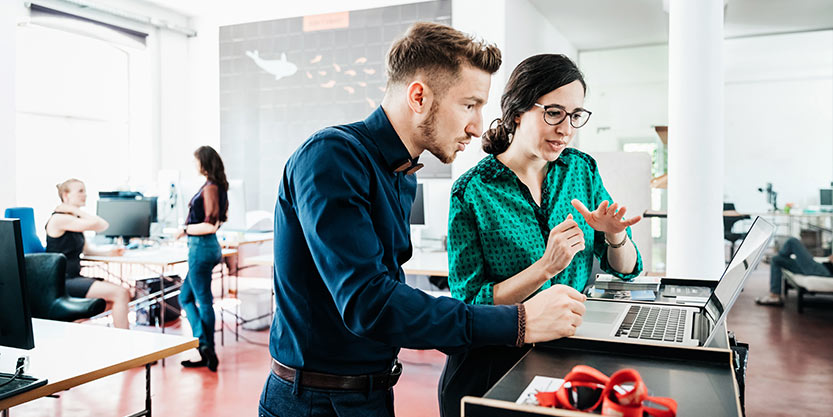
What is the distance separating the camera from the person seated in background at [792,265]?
618 centimetres

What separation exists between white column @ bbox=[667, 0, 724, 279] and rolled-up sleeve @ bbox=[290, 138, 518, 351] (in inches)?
127

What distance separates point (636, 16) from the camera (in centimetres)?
767

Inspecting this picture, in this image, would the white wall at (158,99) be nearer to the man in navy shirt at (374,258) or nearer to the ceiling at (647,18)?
the ceiling at (647,18)

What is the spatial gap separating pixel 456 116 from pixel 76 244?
454 cm

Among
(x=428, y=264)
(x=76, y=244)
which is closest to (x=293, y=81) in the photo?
(x=76, y=244)

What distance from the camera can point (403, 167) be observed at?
1177 millimetres

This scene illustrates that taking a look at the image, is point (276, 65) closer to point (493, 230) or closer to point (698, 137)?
point (698, 137)

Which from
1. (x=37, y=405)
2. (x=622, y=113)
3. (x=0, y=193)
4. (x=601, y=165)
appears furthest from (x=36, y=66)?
(x=622, y=113)

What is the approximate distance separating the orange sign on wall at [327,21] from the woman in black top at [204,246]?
10.6 ft

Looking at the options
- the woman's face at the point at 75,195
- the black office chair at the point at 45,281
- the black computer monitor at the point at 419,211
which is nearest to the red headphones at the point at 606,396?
the black office chair at the point at 45,281

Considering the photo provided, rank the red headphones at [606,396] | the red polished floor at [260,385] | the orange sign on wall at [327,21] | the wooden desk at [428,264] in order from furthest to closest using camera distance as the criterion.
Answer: the orange sign on wall at [327,21] → the wooden desk at [428,264] → the red polished floor at [260,385] → the red headphones at [606,396]

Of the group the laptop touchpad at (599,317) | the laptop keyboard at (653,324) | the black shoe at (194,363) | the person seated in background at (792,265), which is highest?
the laptop keyboard at (653,324)

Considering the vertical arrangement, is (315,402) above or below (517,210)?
below

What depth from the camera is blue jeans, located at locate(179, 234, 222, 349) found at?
4.34m
